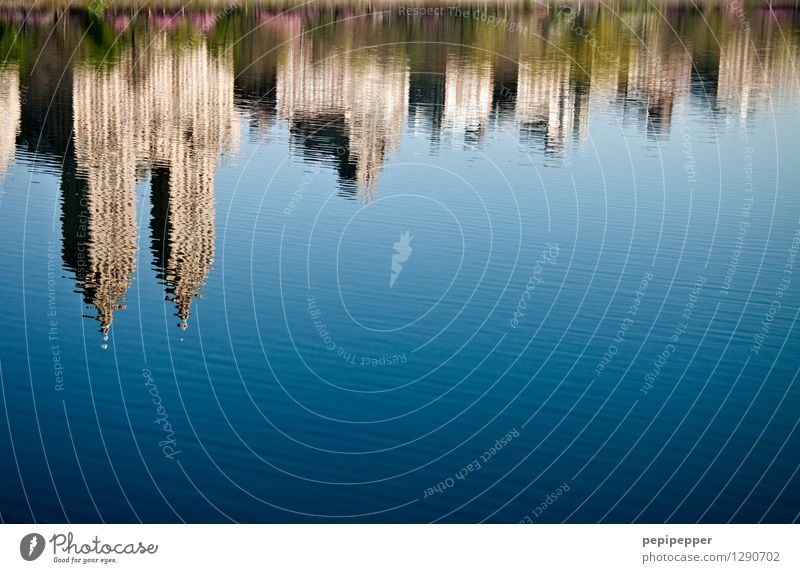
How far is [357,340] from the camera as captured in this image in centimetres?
3841

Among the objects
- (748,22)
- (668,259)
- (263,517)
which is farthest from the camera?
(748,22)

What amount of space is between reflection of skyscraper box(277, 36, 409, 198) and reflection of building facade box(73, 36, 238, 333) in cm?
454

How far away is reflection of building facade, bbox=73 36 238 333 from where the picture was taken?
45009 millimetres

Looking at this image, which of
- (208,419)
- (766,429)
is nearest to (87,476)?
(208,419)

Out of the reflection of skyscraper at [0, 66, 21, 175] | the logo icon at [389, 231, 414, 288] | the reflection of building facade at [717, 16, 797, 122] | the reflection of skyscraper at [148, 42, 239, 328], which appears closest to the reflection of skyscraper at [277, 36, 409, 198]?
the reflection of skyscraper at [148, 42, 239, 328]

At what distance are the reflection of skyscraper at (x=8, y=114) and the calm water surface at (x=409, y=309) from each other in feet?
1.69

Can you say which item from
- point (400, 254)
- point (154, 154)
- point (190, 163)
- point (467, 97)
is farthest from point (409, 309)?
point (467, 97)

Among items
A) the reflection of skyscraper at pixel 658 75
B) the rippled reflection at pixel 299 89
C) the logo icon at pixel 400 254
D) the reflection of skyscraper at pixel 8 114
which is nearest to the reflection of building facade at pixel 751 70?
the rippled reflection at pixel 299 89

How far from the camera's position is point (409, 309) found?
41062 millimetres

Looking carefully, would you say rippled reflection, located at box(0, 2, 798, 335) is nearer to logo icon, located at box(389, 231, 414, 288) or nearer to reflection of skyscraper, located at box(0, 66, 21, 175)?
reflection of skyscraper, located at box(0, 66, 21, 175)

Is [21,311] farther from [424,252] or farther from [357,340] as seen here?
[424,252]

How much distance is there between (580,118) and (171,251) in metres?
33.8

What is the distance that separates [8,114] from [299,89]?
20046 mm
